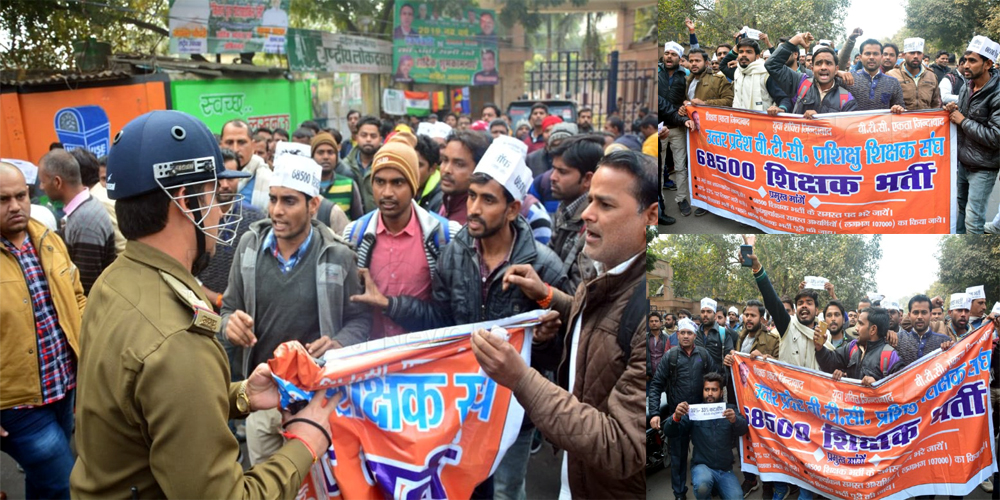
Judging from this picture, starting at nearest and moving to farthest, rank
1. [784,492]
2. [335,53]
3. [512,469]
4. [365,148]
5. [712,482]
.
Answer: [712,482]
[784,492]
[512,469]
[365,148]
[335,53]

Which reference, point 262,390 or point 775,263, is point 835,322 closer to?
point 775,263

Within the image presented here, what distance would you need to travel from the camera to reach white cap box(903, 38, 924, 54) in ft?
6.84

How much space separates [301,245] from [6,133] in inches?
430

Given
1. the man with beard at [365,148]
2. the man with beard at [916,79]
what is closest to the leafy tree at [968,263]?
the man with beard at [916,79]

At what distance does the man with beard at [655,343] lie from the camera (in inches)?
97.5

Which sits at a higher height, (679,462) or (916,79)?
(916,79)

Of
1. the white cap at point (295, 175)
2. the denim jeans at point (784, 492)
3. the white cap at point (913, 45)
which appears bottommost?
the denim jeans at point (784, 492)

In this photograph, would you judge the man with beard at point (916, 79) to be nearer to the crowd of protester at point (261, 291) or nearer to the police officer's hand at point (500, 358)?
the crowd of protester at point (261, 291)

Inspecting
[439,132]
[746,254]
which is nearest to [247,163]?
[439,132]

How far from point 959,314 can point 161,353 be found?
8.34ft

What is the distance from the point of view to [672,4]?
2.33 m

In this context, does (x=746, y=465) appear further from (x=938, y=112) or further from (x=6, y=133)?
(x=6, y=133)

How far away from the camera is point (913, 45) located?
2100mm

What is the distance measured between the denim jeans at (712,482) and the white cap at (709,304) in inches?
22.1
